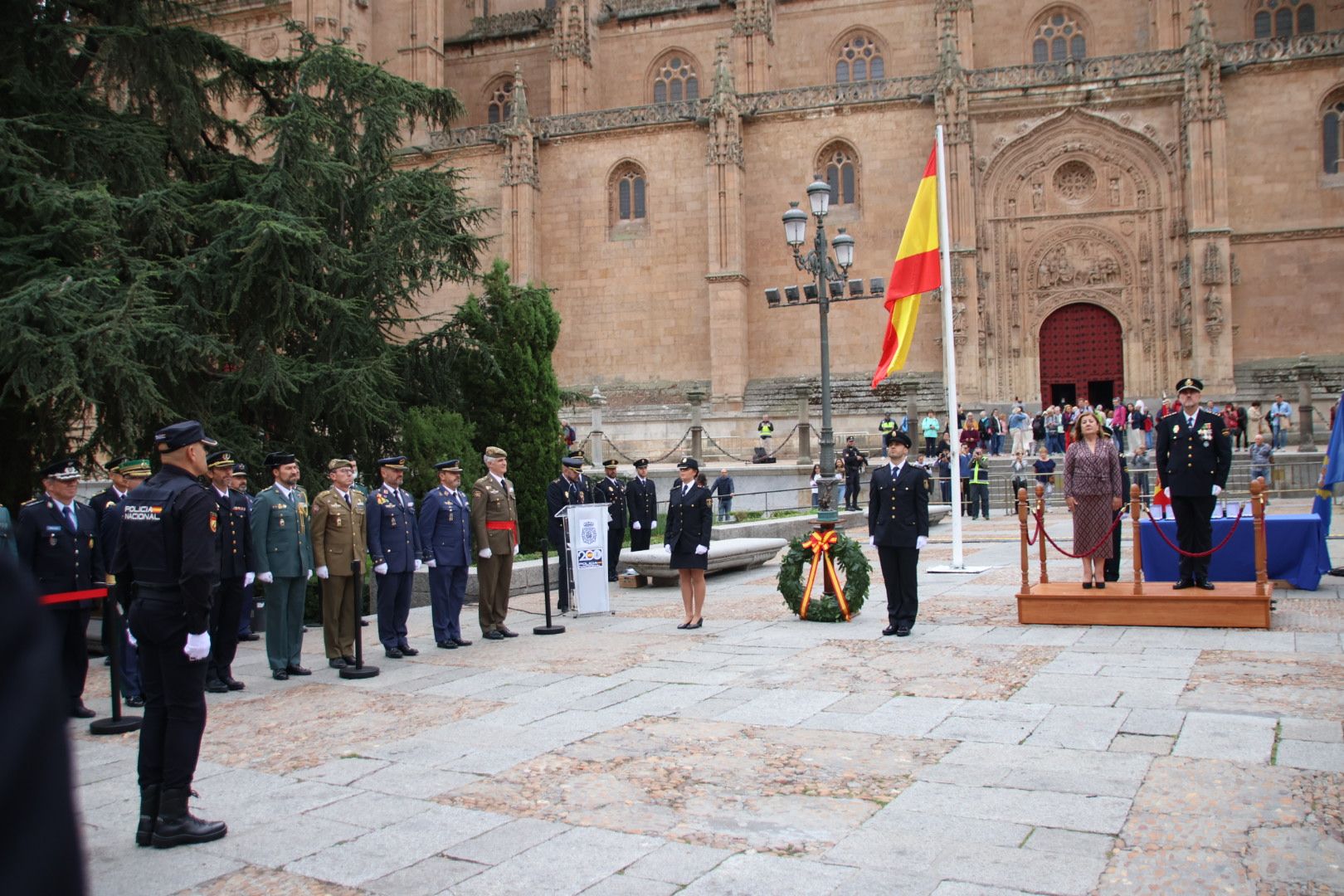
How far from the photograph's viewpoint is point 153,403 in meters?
11.5

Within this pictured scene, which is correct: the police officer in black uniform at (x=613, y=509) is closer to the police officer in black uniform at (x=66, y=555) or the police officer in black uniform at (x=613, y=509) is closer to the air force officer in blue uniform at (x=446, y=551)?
the air force officer in blue uniform at (x=446, y=551)

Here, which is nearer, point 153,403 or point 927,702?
point 927,702

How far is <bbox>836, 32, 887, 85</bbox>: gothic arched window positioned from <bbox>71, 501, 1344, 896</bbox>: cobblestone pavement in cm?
3468

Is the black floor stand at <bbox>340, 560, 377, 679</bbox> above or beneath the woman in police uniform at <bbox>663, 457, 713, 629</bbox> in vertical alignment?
beneath

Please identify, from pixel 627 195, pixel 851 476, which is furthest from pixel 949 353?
pixel 627 195

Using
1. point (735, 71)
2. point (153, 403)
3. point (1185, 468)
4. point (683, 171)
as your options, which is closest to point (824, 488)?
point (1185, 468)

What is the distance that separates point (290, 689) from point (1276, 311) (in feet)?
104

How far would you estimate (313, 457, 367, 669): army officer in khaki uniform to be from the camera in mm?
8945

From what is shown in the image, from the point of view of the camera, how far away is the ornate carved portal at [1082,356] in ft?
109

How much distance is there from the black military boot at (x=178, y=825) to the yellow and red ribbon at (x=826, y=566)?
6.32 m

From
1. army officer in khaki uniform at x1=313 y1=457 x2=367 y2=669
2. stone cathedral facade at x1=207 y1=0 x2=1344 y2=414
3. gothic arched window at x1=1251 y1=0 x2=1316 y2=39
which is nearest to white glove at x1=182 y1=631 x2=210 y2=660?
army officer in khaki uniform at x1=313 y1=457 x2=367 y2=669

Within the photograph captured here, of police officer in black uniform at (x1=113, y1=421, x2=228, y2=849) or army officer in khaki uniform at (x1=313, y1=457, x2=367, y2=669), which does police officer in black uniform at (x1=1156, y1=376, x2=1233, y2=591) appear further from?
police officer in black uniform at (x1=113, y1=421, x2=228, y2=849)

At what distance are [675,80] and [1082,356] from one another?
19.3 meters

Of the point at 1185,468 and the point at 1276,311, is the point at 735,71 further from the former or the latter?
the point at 1185,468
